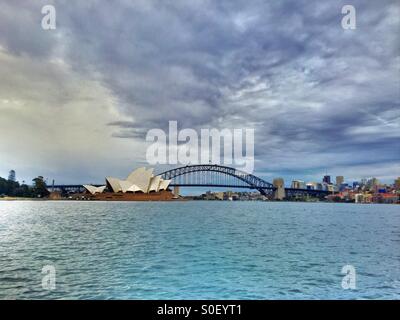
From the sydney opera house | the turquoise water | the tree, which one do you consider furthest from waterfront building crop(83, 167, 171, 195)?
the turquoise water

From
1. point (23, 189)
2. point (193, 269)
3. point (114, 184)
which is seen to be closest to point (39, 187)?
point (23, 189)

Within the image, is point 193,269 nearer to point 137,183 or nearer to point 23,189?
point 137,183

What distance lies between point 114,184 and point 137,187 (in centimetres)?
774

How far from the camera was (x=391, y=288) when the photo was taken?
387 inches

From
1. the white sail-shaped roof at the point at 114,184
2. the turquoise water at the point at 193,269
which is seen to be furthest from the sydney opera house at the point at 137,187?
the turquoise water at the point at 193,269

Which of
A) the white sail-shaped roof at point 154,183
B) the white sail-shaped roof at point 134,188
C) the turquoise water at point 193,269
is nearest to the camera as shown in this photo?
the turquoise water at point 193,269

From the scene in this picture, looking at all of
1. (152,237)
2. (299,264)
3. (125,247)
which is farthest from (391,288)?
(152,237)

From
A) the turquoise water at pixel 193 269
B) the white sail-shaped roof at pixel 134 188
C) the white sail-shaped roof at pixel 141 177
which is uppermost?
the white sail-shaped roof at pixel 141 177

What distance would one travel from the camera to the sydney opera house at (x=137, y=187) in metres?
107

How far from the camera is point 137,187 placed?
354ft

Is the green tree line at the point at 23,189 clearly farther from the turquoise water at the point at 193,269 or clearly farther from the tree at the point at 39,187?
the turquoise water at the point at 193,269

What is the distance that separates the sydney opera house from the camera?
351 ft

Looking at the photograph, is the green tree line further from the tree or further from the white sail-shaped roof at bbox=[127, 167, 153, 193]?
the white sail-shaped roof at bbox=[127, 167, 153, 193]

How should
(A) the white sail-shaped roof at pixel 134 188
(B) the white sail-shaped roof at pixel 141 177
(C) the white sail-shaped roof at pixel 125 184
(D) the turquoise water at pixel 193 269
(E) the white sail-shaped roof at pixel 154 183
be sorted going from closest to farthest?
(D) the turquoise water at pixel 193 269 < (B) the white sail-shaped roof at pixel 141 177 < (A) the white sail-shaped roof at pixel 134 188 < (C) the white sail-shaped roof at pixel 125 184 < (E) the white sail-shaped roof at pixel 154 183
